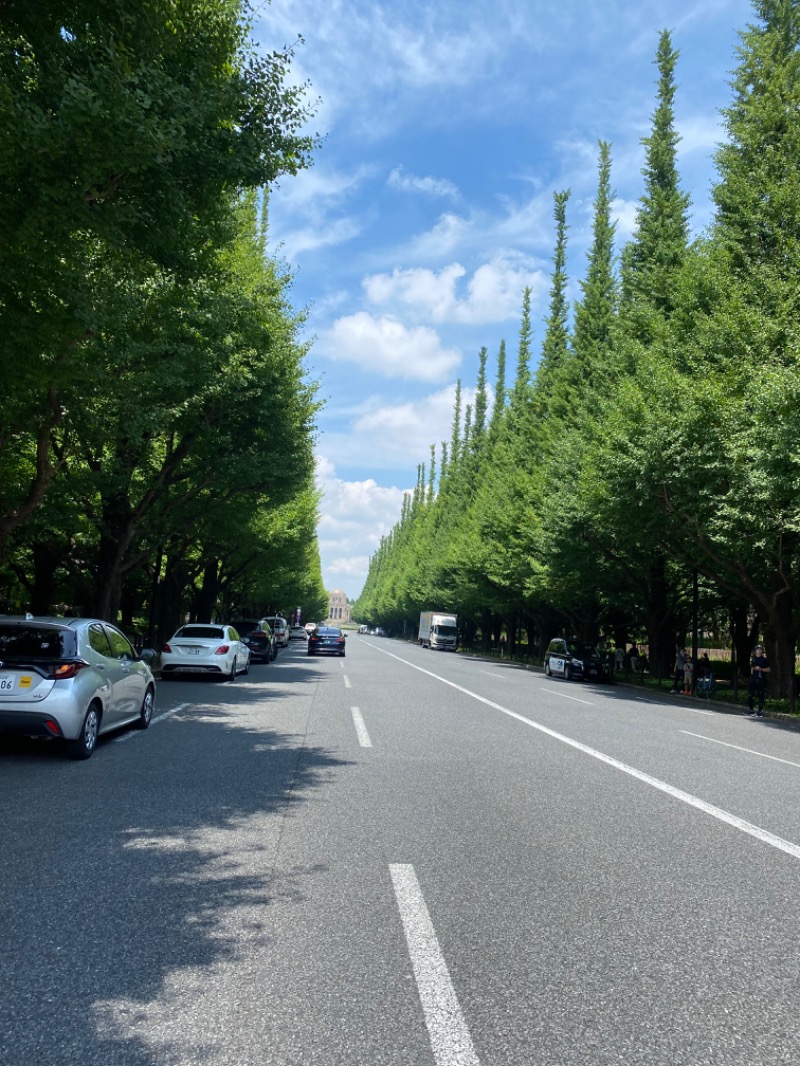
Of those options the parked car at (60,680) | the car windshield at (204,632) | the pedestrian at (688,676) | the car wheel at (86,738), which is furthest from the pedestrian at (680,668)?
the car wheel at (86,738)

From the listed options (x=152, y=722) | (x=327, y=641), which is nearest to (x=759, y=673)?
(x=152, y=722)

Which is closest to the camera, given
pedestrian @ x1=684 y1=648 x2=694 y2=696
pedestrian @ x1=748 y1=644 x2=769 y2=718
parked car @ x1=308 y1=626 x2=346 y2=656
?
pedestrian @ x1=748 y1=644 x2=769 y2=718

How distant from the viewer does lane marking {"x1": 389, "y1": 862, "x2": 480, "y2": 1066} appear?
9.72 ft

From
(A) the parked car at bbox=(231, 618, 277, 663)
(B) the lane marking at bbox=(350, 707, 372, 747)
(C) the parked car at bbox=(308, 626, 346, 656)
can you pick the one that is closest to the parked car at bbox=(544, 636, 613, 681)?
(C) the parked car at bbox=(308, 626, 346, 656)

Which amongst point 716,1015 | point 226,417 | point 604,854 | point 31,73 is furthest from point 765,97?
point 716,1015

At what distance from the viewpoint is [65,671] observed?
823cm

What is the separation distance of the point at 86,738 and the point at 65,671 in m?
0.84

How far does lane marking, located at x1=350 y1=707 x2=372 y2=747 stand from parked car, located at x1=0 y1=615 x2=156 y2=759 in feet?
10.3

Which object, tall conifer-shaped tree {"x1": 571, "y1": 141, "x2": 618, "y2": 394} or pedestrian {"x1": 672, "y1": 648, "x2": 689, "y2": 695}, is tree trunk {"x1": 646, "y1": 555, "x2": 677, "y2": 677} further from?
tall conifer-shaped tree {"x1": 571, "y1": 141, "x2": 618, "y2": 394}

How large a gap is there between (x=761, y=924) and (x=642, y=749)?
7.06m

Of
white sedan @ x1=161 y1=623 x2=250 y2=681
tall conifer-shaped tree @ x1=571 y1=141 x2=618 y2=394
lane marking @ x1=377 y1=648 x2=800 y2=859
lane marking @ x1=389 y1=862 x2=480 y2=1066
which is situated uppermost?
tall conifer-shaped tree @ x1=571 y1=141 x2=618 y2=394

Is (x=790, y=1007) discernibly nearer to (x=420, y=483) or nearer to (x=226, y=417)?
(x=226, y=417)

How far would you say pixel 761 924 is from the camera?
4398 mm

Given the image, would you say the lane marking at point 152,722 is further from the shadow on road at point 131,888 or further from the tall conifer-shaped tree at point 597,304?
the tall conifer-shaped tree at point 597,304
